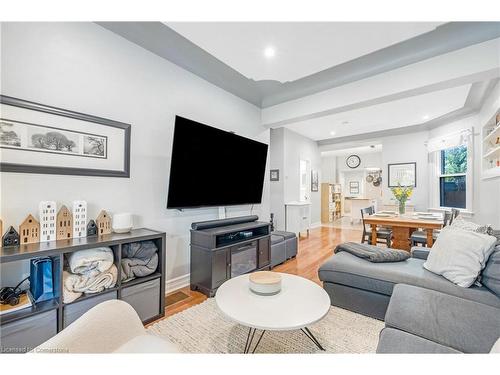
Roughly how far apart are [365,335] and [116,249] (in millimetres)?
2050

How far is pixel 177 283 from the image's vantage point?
261 centimetres

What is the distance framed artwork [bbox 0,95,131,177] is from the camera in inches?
62.7

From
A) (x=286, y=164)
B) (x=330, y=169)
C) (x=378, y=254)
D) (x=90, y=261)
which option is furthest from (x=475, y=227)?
(x=330, y=169)

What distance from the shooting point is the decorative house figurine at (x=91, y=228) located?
187cm

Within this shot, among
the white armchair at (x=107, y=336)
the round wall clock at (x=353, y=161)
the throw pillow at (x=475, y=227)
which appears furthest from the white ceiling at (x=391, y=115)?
the white armchair at (x=107, y=336)

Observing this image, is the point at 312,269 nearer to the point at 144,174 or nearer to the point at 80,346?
the point at 144,174

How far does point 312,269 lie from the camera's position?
10.6 feet

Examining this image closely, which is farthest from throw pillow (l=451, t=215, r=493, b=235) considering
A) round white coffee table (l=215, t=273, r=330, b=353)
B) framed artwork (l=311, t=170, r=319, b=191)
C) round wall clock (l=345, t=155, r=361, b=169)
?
round wall clock (l=345, t=155, r=361, b=169)

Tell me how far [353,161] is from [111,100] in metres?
8.87

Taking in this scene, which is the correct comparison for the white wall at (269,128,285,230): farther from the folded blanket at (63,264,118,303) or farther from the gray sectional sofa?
the folded blanket at (63,264,118,303)

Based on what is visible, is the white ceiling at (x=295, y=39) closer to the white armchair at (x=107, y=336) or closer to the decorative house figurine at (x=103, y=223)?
the decorative house figurine at (x=103, y=223)
